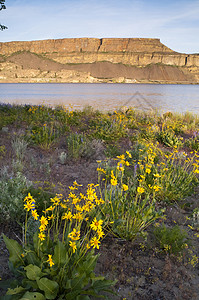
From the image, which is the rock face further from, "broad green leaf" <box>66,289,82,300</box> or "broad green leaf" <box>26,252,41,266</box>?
"broad green leaf" <box>66,289,82,300</box>

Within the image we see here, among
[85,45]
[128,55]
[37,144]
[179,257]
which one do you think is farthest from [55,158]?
[85,45]

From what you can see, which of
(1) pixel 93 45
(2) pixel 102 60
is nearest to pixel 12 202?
(2) pixel 102 60

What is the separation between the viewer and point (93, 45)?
188750 millimetres

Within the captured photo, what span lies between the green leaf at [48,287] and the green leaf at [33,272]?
2.7 inches

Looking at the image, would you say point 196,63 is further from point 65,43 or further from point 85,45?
point 65,43

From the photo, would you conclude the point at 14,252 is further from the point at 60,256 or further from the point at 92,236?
the point at 92,236

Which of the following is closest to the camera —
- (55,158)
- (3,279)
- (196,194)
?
(3,279)

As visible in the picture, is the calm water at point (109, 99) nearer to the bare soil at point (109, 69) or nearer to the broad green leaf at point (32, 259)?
the broad green leaf at point (32, 259)

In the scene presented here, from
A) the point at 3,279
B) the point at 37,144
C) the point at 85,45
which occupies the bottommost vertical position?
the point at 3,279

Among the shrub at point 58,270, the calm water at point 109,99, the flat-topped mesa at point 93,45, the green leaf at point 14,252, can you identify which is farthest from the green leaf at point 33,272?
the flat-topped mesa at point 93,45

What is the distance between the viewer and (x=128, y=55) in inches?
6944

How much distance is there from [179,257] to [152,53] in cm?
19544

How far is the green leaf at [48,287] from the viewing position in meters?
1.72

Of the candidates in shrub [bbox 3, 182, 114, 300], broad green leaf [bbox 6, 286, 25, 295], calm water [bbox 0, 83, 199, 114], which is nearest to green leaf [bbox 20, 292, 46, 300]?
shrub [bbox 3, 182, 114, 300]
